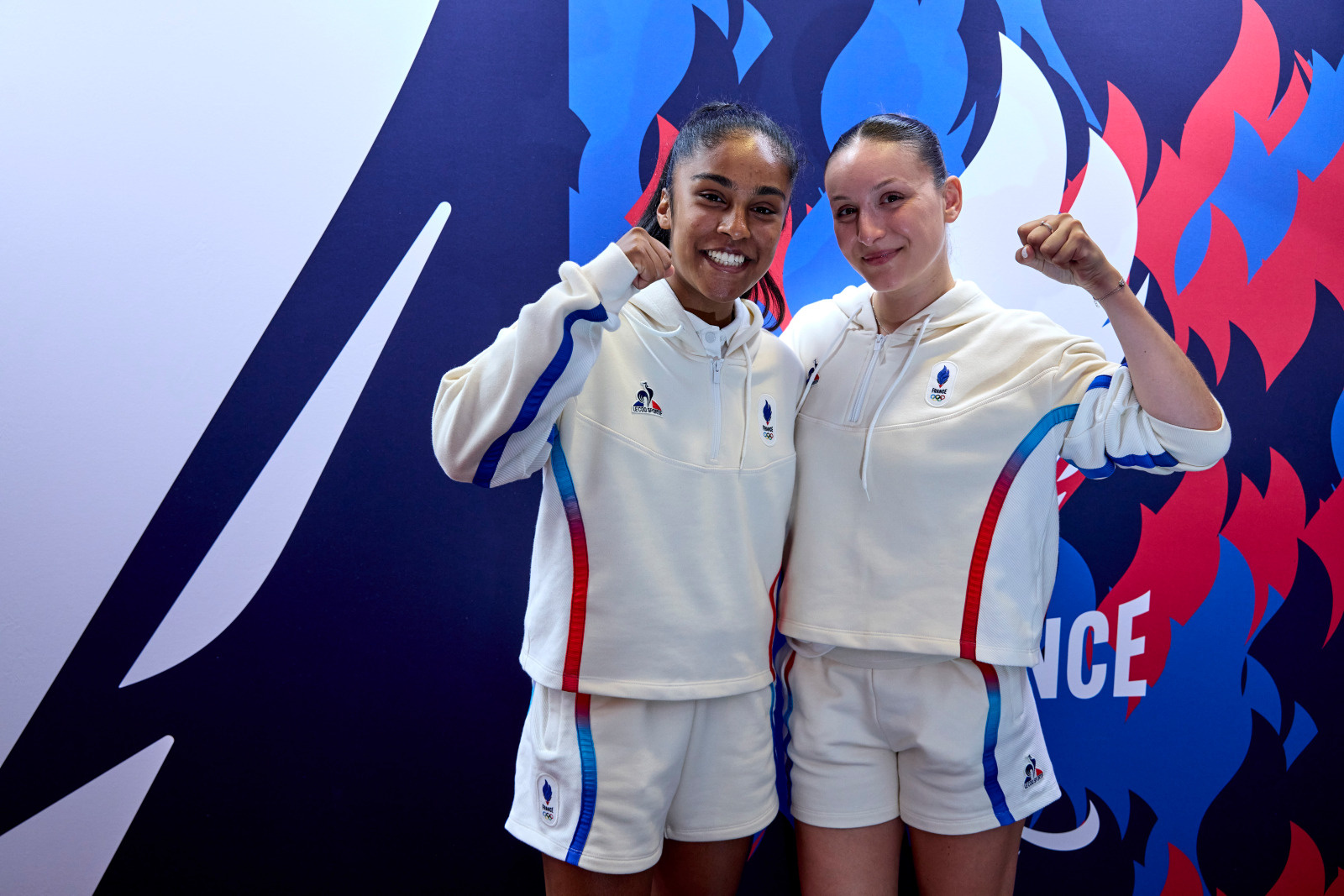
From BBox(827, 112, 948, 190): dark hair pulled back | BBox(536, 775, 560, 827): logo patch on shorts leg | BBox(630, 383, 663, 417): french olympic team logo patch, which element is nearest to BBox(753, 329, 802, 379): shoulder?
BBox(630, 383, 663, 417): french olympic team logo patch

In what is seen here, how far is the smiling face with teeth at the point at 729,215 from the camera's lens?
1.40m

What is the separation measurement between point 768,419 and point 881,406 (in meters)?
0.20

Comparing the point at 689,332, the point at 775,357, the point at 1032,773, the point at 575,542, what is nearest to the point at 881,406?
the point at 775,357

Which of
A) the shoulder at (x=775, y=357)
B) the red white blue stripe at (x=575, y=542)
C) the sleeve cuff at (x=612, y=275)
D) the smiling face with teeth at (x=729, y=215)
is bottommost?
the red white blue stripe at (x=575, y=542)

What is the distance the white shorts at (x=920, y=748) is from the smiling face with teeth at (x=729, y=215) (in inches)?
26.7

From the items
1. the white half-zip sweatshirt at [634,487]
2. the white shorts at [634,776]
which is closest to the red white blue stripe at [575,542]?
A: the white half-zip sweatshirt at [634,487]

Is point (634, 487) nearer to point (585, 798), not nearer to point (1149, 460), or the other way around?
point (585, 798)

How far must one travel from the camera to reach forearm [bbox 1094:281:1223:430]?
1309 mm

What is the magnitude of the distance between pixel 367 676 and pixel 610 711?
0.79 meters

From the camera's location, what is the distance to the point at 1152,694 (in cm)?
198

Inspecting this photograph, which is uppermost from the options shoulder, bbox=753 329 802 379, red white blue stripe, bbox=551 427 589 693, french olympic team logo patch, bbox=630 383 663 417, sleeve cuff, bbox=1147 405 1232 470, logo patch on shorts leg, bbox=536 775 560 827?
shoulder, bbox=753 329 802 379

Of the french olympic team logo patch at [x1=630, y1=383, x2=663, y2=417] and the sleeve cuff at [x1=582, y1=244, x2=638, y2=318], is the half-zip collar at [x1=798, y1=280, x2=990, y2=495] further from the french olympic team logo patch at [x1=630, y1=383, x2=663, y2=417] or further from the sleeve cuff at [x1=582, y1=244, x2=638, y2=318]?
the sleeve cuff at [x1=582, y1=244, x2=638, y2=318]

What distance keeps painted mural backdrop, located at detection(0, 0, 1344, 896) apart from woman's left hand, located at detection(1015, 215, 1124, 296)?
62 centimetres

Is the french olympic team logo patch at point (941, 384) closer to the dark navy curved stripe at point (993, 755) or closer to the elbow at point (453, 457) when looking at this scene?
the dark navy curved stripe at point (993, 755)
